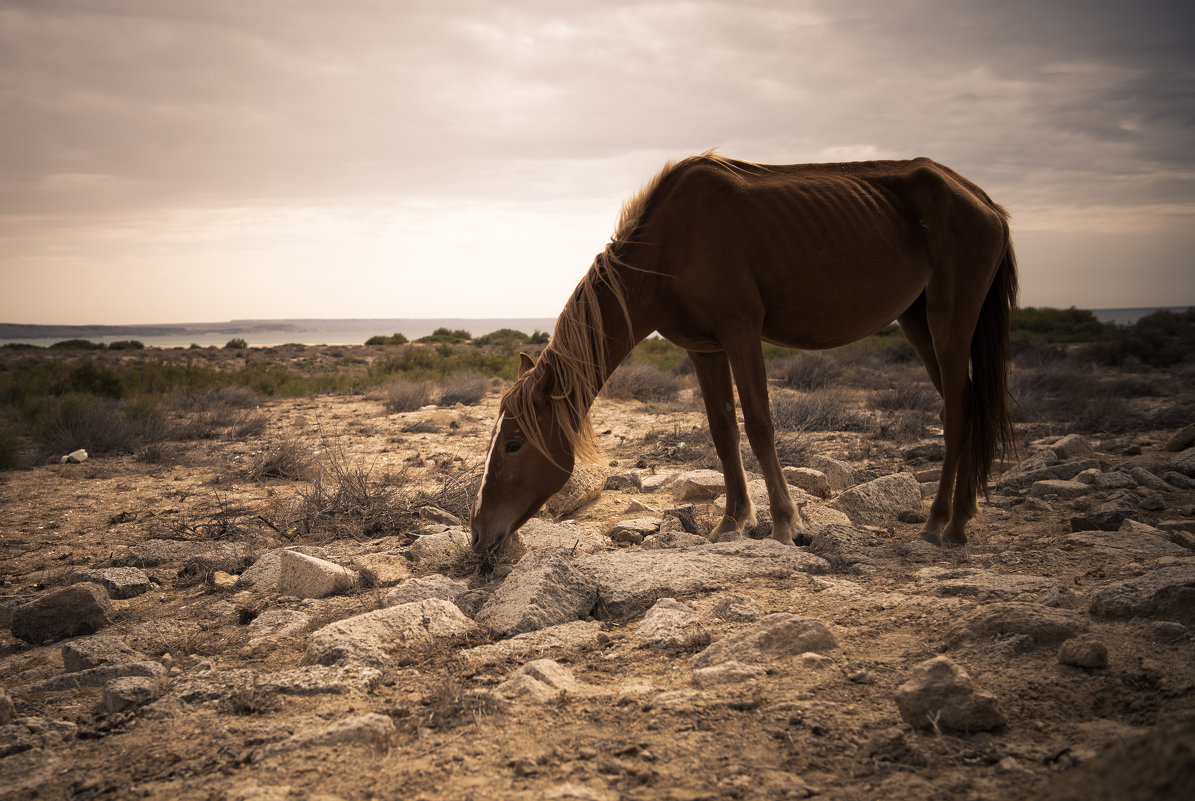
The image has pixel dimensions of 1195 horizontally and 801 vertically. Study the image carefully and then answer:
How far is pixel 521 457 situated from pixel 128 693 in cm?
199

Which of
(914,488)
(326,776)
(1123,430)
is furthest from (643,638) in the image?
(1123,430)

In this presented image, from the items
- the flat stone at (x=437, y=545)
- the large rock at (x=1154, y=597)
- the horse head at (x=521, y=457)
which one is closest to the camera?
the large rock at (x=1154, y=597)

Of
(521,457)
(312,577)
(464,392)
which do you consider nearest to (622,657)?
(521,457)

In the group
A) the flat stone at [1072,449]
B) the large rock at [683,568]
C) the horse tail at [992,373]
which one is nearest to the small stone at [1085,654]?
the large rock at [683,568]

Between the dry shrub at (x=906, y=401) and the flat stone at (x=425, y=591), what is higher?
the dry shrub at (x=906, y=401)

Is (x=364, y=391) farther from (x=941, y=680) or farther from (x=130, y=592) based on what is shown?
(x=941, y=680)

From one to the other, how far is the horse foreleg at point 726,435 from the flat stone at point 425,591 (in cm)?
171

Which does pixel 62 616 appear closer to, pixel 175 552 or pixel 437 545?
pixel 175 552

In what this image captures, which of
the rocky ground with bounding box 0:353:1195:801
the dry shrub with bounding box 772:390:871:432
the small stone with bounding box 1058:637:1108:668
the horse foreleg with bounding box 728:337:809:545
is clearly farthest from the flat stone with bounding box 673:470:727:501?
the small stone with bounding box 1058:637:1108:668

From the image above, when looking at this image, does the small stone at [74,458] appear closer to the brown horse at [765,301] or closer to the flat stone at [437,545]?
the flat stone at [437,545]

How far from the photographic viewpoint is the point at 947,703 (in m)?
1.95

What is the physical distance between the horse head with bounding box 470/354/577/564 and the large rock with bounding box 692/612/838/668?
153 centimetres

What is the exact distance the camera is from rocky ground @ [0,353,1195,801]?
1.88m

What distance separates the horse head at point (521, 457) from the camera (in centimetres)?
378
